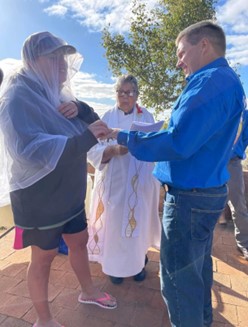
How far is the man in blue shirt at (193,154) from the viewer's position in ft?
4.32

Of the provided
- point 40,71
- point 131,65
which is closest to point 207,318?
point 40,71

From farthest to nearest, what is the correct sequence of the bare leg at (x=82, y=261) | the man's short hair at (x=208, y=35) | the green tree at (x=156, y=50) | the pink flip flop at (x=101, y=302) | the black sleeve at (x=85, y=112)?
the green tree at (x=156, y=50), the pink flip flop at (x=101, y=302), the bare leg at (x=82, y=261), the black sleeve at (x=85, y=112), the man's short hair at (x=208, y=35)

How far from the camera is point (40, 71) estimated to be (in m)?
1.58

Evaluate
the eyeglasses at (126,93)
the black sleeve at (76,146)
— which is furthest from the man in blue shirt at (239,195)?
the black sleeve at (76,146)

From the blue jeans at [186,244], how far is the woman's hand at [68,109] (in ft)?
2.48

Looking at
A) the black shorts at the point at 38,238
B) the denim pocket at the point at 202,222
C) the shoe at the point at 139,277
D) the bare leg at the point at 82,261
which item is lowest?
the shoe at the point at 139,277

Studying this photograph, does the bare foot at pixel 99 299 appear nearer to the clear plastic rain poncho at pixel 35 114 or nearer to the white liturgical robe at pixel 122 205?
the white liturgical robe at pixel 122 205

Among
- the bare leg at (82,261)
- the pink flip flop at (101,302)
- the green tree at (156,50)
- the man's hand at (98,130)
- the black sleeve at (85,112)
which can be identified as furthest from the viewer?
the green tree at (156,50)

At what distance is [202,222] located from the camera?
1.54 meters

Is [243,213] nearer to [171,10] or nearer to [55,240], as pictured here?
[55,240]

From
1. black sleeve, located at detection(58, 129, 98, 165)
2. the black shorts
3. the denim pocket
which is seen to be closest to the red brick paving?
the black shorts

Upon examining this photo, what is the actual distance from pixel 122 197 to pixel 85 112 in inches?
32.1

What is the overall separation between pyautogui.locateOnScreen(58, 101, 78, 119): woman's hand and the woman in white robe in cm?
58

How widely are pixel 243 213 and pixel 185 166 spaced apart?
1.90 m
